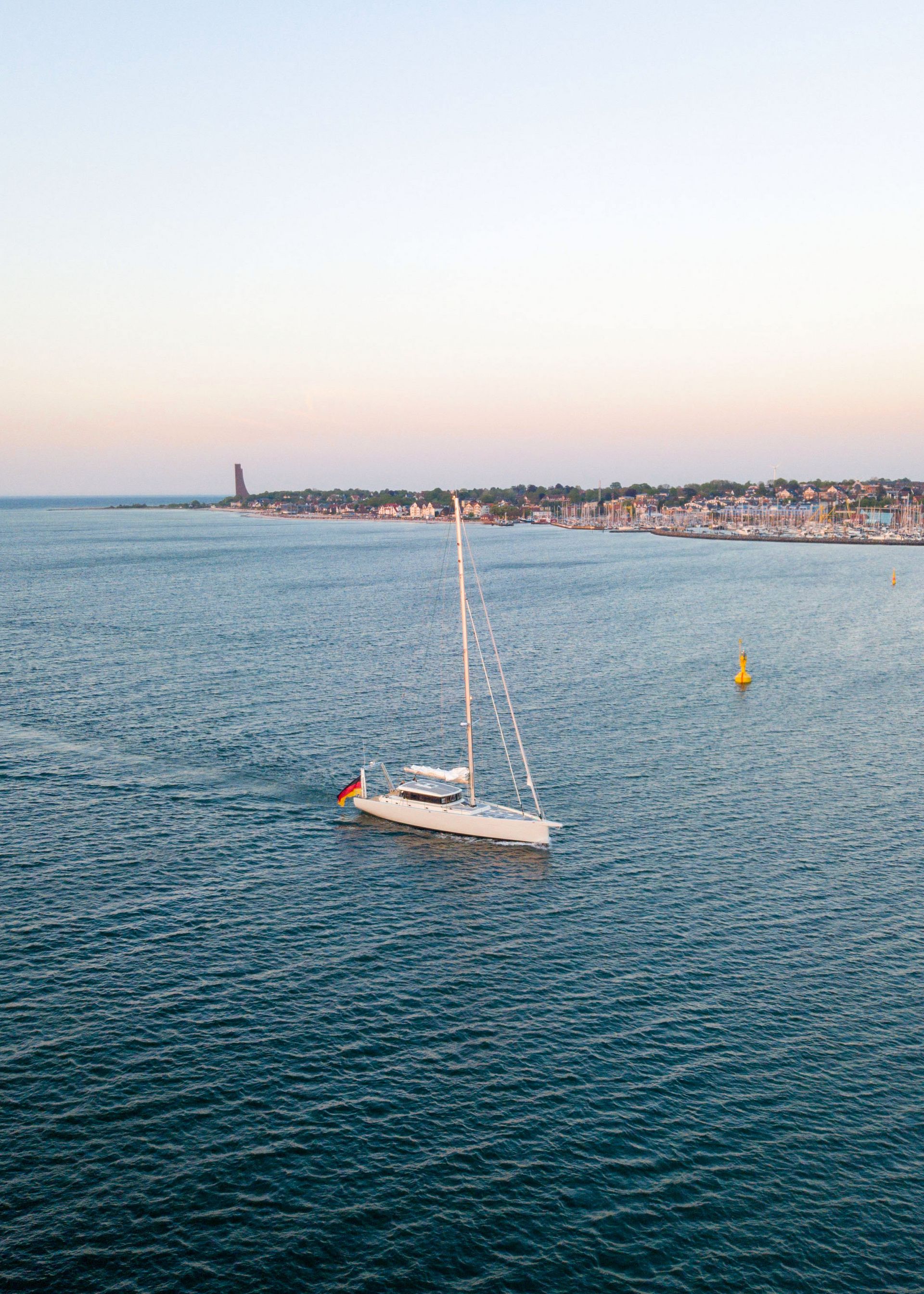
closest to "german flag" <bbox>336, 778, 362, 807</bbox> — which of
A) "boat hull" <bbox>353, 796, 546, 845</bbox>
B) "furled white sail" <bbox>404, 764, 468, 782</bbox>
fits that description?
"boat hull" <bbox>353, 796, 546, 845</bbox>

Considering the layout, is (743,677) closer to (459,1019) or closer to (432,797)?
(432,797)

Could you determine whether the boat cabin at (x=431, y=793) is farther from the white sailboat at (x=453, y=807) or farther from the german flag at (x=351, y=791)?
the german flag at (x=351, y=791)

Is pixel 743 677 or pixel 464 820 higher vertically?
pixel 743 677

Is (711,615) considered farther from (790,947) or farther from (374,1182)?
(374,1182)

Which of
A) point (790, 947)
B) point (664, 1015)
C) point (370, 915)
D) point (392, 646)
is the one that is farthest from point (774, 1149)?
point (392, 646)

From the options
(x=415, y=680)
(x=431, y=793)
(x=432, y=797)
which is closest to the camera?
(x=431, y=793)

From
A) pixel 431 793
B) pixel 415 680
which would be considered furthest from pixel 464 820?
pixel 415 680
